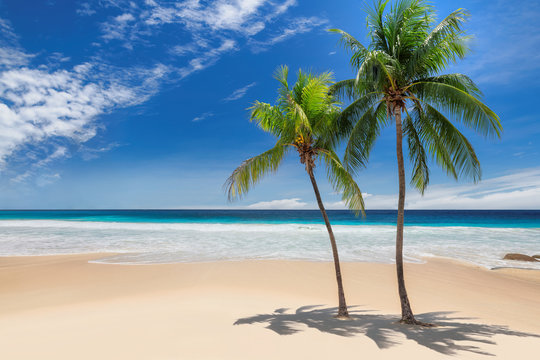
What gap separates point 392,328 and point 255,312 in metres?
3.15

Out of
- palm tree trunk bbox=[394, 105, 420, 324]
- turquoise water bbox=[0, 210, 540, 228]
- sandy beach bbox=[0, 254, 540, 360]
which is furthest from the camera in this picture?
turquoise water bbox=[0, 210, 540, 228]

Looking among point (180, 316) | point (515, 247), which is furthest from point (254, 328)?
point (515, 247)

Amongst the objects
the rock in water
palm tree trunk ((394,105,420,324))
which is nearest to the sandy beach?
palm tree trunk ((394,105,420,324))

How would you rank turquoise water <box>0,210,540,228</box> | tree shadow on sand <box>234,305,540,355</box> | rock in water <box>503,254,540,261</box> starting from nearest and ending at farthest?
tree shadow on sand <box>234,305,540,355</box>
rock in water <box>503,254,540,261</box>
turquoise water <box>0,210,540,228</box>

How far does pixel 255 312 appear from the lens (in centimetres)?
731

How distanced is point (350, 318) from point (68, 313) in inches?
267

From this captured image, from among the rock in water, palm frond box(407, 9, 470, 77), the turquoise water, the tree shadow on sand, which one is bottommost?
the turquoise water

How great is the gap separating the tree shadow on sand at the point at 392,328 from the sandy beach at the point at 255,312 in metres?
0.02

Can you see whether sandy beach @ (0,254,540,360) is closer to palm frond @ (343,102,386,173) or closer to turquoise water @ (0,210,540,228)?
palm frond @ (343,102,386,173)

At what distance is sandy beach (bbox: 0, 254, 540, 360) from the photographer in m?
5.02

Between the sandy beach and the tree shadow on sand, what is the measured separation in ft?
0.08

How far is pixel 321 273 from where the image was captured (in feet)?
39.6

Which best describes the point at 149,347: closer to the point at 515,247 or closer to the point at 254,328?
the point at 254,328

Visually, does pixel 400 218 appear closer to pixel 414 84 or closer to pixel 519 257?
pixel 414 84
